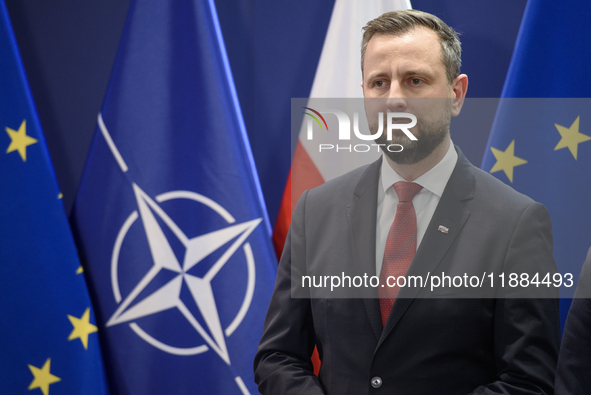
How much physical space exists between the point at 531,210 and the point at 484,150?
2.54 feet

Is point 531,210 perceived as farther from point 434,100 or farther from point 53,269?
point 53,269

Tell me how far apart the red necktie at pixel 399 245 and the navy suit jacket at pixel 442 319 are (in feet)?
0.10

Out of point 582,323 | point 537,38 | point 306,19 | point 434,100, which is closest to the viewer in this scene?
point 582,323

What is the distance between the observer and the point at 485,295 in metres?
1.09

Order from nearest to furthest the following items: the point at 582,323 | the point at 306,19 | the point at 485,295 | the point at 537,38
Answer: the point at 582,323, the point at 485,295, the point at 537,38, the point at 306,19

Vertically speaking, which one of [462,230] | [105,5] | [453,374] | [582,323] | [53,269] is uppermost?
[105,5]

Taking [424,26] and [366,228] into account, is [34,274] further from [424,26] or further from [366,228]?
[424,26]

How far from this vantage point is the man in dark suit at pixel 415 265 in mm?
1095

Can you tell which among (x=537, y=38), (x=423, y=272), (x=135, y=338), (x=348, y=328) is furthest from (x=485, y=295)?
(x=135, y=338)

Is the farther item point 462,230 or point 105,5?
point 105,5

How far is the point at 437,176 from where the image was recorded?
1239 mm

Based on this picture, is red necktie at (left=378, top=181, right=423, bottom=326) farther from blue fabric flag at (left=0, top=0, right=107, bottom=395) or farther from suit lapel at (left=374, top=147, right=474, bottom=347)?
blue fabric flag at (left=0, top=0, right=107, bottom=395)

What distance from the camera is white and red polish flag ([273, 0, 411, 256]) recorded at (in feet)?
6.37

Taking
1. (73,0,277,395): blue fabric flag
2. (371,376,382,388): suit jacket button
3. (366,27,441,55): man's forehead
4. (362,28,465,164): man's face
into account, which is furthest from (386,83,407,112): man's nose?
(73,0,277,395): blue fabric flag
